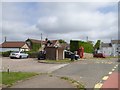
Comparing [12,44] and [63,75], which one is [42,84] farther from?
[12,44]

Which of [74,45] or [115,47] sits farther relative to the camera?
[115,47]

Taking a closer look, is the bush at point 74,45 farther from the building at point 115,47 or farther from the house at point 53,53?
the building at point 115,47

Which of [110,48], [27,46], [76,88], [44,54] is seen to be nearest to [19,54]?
[44,54]

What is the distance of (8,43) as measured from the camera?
93250mm

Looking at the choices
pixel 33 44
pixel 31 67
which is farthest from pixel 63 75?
pixel 33 44

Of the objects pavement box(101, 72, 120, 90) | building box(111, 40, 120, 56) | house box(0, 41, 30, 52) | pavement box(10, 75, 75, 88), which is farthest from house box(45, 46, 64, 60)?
building box(111, 40, 120, 56)

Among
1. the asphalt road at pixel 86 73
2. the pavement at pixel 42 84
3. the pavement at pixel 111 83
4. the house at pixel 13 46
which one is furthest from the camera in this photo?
the house at pixel 13 46

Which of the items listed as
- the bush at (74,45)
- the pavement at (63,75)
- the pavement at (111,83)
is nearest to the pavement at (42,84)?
the pavement at (63,75)

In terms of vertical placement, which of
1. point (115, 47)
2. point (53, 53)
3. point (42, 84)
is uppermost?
point (115, 47)

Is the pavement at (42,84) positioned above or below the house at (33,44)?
below

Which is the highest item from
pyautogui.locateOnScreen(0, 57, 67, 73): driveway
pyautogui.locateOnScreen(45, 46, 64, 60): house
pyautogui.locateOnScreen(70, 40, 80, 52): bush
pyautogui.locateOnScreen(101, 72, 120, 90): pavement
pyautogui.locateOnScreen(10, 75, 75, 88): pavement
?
pyautogui.locateOnScreen(70, 40, 80, 52): bush

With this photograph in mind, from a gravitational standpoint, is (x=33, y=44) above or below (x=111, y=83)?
above

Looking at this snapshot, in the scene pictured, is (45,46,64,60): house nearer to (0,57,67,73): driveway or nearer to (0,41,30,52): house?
(0,57,67,73): driveway

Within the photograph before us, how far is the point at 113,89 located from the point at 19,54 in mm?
39698
